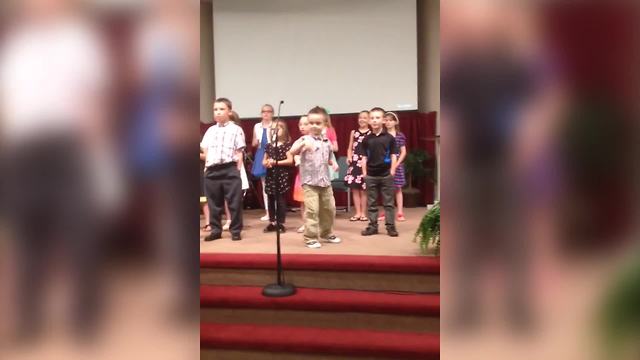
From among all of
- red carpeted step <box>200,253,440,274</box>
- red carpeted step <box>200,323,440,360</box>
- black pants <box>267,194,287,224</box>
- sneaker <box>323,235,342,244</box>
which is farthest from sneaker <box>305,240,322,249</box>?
red carpeted step <box>200,323,440,360</box>

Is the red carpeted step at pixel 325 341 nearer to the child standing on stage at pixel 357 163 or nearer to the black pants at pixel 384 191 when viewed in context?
the black pants at pixel 384 191

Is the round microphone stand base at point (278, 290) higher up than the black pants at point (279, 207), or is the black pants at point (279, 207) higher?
the black pants at point (279, 207)

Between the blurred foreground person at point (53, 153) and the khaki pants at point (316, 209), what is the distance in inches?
92.0

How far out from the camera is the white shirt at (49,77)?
545mm

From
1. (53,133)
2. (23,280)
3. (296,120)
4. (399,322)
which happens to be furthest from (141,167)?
(296,120)

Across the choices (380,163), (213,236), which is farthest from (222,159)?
(380,163)

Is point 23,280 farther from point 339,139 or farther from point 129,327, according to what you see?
point 339,139

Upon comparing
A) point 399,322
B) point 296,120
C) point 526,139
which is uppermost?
point 296,120

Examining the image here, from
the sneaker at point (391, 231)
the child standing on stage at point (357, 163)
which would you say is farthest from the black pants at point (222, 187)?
the child standing on stage at point (357, 163)

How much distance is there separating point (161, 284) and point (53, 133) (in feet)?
0.72

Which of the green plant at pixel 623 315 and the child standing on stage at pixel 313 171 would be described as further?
the child standing on stage at pixel 313 171

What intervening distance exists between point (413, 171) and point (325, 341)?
317 centimetres

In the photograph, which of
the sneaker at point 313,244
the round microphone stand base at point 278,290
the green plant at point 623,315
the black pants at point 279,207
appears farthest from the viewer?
the black pants at point 279,207

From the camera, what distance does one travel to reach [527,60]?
50 cm
